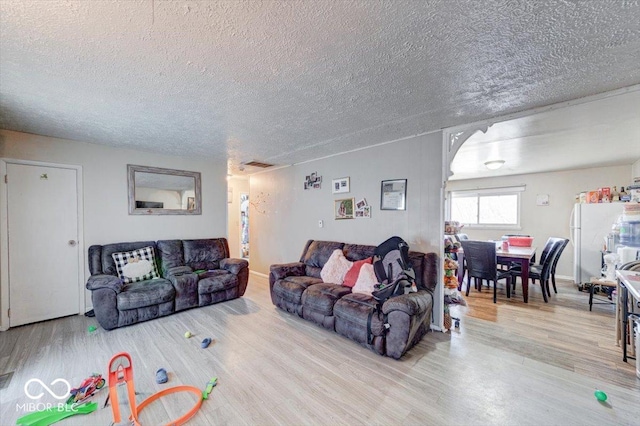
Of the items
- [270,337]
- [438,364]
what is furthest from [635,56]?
[270,337]

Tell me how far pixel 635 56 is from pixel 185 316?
4.92 m

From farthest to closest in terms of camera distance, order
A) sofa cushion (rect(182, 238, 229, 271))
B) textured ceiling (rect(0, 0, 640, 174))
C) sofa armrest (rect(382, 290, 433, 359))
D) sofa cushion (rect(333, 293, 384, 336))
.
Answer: sofa cushion (rect(182, 238, 229, 271)) < sofa cushion (rect(333, 293, 384, 336)) < sofa armrest (rect(382, 290, 433, 359)) < textured ceiling (rect(0, 0, 640, 174))

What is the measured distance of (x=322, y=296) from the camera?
2.94 metres

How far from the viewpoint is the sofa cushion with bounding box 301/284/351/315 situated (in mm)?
2862

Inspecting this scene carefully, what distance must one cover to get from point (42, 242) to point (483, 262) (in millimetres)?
6313

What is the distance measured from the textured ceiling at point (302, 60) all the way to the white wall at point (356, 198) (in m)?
0.60

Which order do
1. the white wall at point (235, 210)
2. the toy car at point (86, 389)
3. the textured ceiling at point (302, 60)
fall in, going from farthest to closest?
the white wall at point (235, 210)
the toy car at point (86, 389)
the textured ceiling at point (302, 60)

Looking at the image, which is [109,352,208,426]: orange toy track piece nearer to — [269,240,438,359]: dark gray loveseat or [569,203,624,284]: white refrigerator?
[269,240,438,359]: dark gray loveseat

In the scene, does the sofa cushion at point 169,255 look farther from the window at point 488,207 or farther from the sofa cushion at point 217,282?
the window at point 488,207

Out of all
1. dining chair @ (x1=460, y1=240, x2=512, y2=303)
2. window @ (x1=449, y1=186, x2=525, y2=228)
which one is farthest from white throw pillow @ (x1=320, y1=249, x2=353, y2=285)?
window @ (x1=449, y1=186, x2=525, y2=228)

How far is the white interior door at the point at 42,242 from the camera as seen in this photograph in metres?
3.12

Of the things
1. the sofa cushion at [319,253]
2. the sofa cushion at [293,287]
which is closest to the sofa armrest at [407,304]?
the sofa cushion at [293,287]

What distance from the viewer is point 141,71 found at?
5.95 ft

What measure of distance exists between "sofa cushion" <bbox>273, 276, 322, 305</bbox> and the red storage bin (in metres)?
4.07
